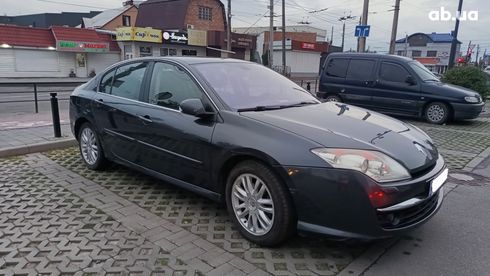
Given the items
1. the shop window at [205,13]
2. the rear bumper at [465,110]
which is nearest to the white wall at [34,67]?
the shop window at [205,13]

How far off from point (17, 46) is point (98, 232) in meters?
35.1

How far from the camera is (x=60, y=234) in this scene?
349cm

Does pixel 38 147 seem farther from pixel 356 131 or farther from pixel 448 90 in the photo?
pixel 448 90

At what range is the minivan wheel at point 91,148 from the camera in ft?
17.0

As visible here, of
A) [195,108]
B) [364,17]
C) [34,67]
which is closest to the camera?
[195,108]

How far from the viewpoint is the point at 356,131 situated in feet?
10.7

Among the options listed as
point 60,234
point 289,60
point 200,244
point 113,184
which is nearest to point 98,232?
point 60,234

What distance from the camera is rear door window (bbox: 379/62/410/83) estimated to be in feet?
33.5

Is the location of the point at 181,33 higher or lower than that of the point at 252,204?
higher

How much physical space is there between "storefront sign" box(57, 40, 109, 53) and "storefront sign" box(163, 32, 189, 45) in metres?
5.78

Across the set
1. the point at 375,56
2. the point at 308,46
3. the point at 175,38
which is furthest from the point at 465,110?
the point at 308,46

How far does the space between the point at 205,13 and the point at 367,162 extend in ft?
153

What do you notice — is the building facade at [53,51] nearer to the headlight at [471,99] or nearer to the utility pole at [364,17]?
the utility pole at [364,17]

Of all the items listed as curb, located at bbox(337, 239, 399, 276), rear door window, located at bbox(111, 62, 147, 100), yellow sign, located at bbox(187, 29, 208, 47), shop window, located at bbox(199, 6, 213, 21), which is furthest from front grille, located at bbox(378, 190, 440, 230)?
shop window, located at bbox(199, 6, 213, 21)
